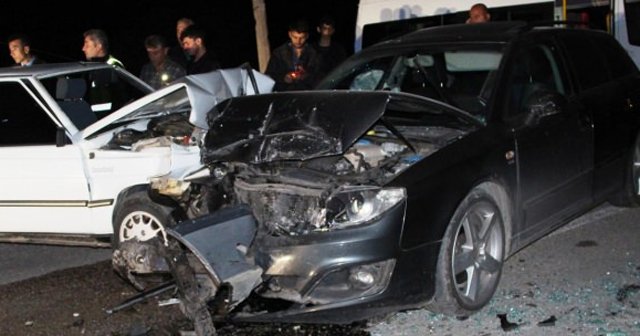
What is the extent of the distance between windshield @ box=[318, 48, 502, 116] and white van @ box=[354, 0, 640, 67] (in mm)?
2723

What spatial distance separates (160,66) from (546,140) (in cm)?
431

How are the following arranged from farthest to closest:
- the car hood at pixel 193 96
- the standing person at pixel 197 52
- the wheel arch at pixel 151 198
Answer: the standing person at pixel 197 52, the car hood at pixel 193 96, the wheel arch at pixel 151 198

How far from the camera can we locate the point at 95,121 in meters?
6.88

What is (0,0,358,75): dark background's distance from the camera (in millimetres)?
19422

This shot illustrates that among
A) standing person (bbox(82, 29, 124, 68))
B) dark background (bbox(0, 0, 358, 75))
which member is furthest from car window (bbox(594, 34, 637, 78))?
dark background (bbox(0, 0, 358, 75))

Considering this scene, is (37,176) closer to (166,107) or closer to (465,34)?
(166,107)

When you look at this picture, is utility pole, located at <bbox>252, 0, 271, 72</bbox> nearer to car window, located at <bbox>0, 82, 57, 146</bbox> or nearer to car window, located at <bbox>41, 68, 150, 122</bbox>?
car window, located at <bbox>41, 68, 150, 122</bbox>

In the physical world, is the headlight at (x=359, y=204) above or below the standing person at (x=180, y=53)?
below

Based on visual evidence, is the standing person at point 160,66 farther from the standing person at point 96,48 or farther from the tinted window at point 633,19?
the tinted window at point 633,19

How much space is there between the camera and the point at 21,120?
667 cm

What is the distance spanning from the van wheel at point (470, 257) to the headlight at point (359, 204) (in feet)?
1.44

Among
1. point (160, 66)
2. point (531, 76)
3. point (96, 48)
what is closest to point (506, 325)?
point (531, 76)

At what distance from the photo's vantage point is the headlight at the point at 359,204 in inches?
176

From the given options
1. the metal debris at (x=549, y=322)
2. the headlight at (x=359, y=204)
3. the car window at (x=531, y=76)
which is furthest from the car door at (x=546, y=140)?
the headlight at (x=359, y=204)
